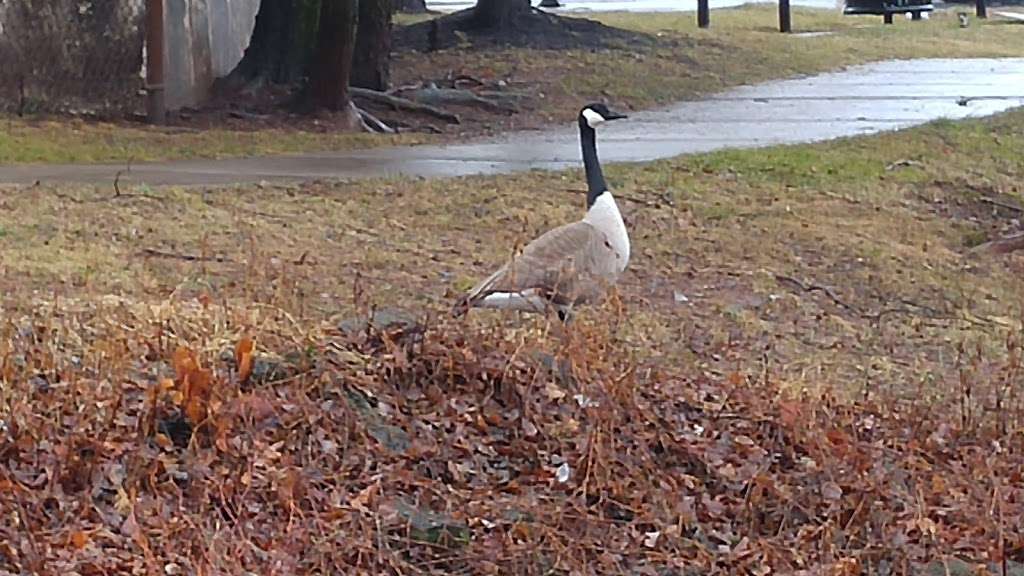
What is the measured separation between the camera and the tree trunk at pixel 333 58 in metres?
15.9

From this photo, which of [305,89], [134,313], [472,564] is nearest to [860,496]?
[472,564]

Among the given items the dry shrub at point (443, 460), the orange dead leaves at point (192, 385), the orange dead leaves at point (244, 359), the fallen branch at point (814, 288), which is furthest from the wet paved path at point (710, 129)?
the orange dead leaves at point (192, 385)

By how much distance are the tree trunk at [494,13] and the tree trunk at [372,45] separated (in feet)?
20.4

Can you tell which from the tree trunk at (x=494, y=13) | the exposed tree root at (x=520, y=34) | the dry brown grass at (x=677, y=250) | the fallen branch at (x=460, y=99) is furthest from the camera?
the tree trunk at (x=494, y=13)

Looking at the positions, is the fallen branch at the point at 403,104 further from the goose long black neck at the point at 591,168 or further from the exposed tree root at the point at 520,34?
the goose long black neck at the point at 591,168

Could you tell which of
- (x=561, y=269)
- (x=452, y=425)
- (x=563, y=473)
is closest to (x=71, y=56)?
(x=561, y=269)

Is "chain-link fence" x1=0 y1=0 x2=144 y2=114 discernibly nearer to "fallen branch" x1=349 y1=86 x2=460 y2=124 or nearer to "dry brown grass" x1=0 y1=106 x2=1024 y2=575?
"fallen branch" x1=349 y1=86 x2=460 y2=124

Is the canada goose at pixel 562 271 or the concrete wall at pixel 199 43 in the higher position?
the concrete wall at pixel 199 43

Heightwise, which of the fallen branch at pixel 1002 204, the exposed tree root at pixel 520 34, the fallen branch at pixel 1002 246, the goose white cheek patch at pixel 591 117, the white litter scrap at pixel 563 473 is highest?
the goose white cheek patch at pixel 591 117

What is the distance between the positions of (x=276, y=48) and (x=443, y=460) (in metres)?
11.3

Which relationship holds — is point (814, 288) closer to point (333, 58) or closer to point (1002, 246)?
point (1002, 246)

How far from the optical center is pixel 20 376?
21.6 ft

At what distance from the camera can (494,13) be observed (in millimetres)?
24438

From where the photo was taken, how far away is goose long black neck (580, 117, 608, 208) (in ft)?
30.2
